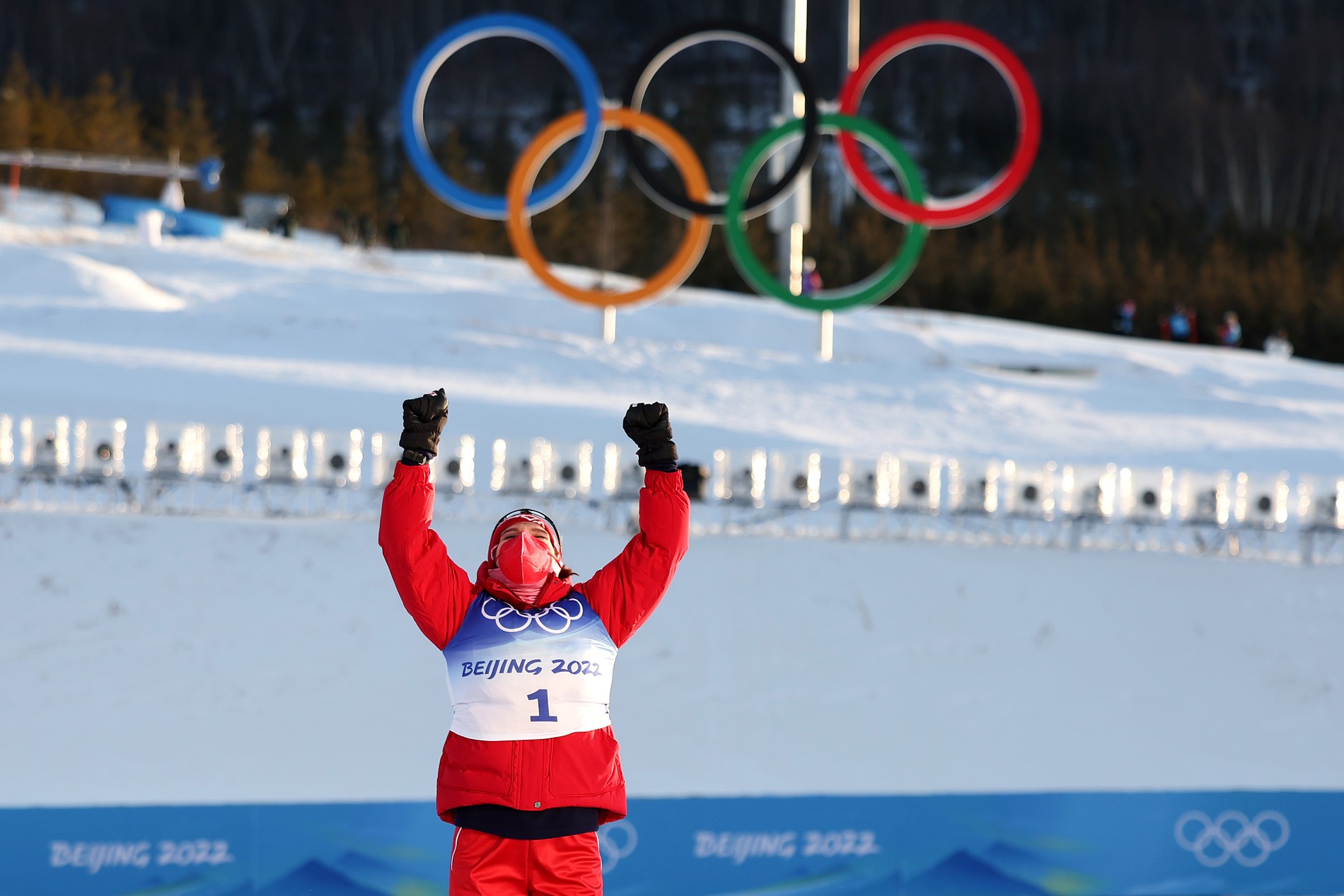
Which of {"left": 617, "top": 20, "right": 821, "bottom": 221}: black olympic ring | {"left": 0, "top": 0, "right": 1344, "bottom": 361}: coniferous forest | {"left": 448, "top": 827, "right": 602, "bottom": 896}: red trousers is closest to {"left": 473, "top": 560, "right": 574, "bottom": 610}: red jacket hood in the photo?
{"left": 448, "top": 827, "right": 602, "bottom": 896}: red trousers

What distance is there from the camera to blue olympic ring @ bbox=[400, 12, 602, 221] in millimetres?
16500

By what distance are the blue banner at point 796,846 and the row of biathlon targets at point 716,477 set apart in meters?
3.95

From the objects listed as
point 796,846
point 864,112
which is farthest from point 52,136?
point 796,846

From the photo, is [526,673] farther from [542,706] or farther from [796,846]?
Result: [796,846]

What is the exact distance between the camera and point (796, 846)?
22.5ft

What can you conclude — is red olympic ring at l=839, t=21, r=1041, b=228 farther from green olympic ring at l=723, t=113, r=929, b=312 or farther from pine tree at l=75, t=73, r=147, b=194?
pine tree at l=75, t=73, r=147, b=194

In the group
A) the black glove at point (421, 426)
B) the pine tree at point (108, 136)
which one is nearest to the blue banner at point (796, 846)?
the black glove at point (421, 426)

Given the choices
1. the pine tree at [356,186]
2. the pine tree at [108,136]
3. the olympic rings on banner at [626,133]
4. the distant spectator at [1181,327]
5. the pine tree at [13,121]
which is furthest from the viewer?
the pine tree at [356,186]

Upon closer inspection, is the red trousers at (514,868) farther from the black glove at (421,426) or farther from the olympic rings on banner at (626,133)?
the olympic rings on banner at (626,133)

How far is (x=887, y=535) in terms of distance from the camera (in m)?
10.7

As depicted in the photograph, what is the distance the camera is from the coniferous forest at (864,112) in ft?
125

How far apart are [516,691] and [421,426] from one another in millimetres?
634

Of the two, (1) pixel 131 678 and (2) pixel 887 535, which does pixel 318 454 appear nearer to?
(1) pixel 131 678

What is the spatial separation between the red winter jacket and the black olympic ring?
12.8 m
